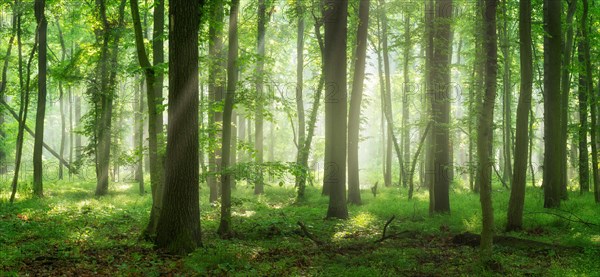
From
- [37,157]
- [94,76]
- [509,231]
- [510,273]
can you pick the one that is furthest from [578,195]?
[37,157]

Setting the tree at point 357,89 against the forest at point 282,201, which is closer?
the forest at point 282,201

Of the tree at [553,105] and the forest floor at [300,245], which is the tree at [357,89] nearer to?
the forest floor at [300,245]

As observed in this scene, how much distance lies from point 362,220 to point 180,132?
6.62 m

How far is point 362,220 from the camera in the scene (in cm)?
1327

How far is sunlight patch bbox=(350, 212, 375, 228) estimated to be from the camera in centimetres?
1295

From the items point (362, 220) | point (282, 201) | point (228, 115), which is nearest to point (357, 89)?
point (362, 220)

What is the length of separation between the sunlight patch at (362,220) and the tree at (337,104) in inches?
16.5

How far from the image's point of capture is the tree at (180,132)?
28.2 feet

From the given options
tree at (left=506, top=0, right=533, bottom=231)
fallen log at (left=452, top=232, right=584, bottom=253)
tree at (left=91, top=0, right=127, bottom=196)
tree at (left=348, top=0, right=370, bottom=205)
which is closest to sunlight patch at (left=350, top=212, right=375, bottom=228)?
tree at (left=348, top=0, right=370, bottom=205)

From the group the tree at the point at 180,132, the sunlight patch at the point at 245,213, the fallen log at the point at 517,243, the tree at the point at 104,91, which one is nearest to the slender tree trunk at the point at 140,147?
the tree at the point at 104,91

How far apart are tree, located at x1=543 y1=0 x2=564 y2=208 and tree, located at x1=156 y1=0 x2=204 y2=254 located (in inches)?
420

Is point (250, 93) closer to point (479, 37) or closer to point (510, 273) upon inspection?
point (479, 37)

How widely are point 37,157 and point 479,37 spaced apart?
16116mm

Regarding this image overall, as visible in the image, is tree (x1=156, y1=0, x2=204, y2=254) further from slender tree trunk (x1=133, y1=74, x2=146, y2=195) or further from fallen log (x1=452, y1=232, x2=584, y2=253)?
fallen log (x1=452, y1=232, x2=584, y2=253)
